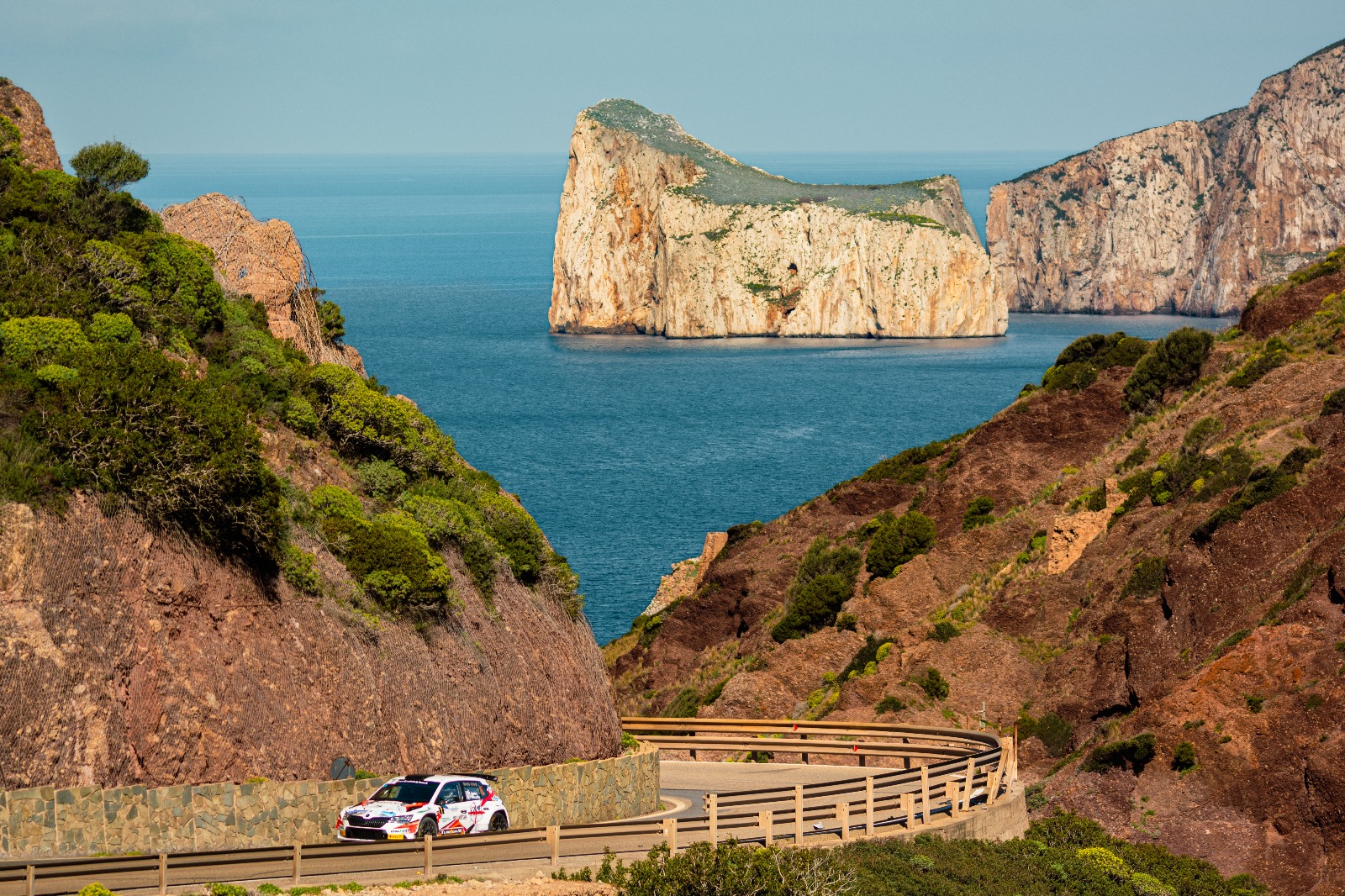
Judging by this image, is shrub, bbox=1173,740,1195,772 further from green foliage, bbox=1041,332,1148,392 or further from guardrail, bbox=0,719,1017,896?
green foliage, bbox=1041,332,1148,392

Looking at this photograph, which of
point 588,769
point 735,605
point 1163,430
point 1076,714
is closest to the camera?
point 588,769

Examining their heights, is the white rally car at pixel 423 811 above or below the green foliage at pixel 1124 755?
above

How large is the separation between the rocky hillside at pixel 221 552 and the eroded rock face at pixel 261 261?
221 mm

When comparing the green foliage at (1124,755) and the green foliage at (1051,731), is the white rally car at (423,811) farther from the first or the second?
the green foliage at (1051,731)

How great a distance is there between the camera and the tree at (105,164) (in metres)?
36.0

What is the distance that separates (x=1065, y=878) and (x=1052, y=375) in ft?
141

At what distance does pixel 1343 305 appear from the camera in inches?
2360

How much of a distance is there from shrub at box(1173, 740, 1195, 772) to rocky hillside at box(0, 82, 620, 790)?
43.6 ft

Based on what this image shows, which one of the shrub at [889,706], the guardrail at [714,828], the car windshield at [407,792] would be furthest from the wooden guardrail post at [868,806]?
the shrub at [889,706]

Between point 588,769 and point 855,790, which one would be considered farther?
point 588,769

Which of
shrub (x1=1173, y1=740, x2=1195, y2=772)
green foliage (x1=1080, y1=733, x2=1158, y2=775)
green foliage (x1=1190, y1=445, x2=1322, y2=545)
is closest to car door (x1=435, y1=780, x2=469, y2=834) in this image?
green foliage (x1=1080, y1=733, x2=1158, y2=775)

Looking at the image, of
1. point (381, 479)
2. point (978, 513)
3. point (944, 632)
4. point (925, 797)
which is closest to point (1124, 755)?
point (925, 797)

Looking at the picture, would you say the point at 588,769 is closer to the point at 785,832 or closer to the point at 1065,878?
the point at 785,832

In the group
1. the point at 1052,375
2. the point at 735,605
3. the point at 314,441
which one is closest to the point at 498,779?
the point at 314,441
